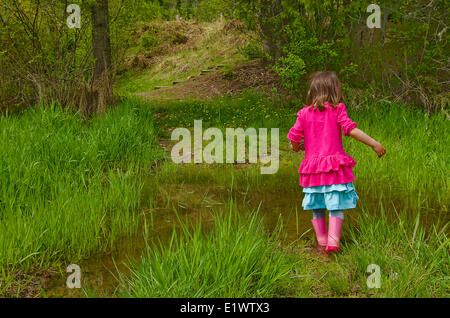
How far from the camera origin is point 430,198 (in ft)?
15.0

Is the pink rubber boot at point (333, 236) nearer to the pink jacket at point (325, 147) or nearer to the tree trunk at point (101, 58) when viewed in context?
the pink jacket at point (325, 147)

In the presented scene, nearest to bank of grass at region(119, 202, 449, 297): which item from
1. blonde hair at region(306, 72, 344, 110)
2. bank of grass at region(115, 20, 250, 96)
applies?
blonde hair at region(306, 72, 344, 110)

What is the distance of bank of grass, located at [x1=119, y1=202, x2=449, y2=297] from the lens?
2510 millimetres

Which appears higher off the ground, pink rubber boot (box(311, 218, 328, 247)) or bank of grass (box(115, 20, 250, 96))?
bank of grass (box(115, 20, 250, 96))

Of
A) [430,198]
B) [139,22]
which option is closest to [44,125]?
[139,22]

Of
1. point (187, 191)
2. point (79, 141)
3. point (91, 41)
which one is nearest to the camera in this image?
point (187, 191)

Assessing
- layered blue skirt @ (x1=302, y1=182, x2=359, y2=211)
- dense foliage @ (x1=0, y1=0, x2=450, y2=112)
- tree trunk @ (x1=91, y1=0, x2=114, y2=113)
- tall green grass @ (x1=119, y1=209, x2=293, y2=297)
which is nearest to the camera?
tall green grass @ (x1=119, y1=209, x2=293, y2=297)

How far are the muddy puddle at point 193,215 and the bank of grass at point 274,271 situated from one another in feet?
0.83

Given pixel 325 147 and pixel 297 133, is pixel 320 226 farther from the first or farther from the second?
pixel 297 133

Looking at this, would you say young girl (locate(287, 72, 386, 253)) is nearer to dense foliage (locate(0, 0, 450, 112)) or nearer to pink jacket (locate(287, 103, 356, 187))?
pink jacket (locate(287, 103, 356, 187))

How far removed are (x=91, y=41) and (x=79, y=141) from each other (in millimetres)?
4023

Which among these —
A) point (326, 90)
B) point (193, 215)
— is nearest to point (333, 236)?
point (326, 90)

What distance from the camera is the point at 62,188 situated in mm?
4180
